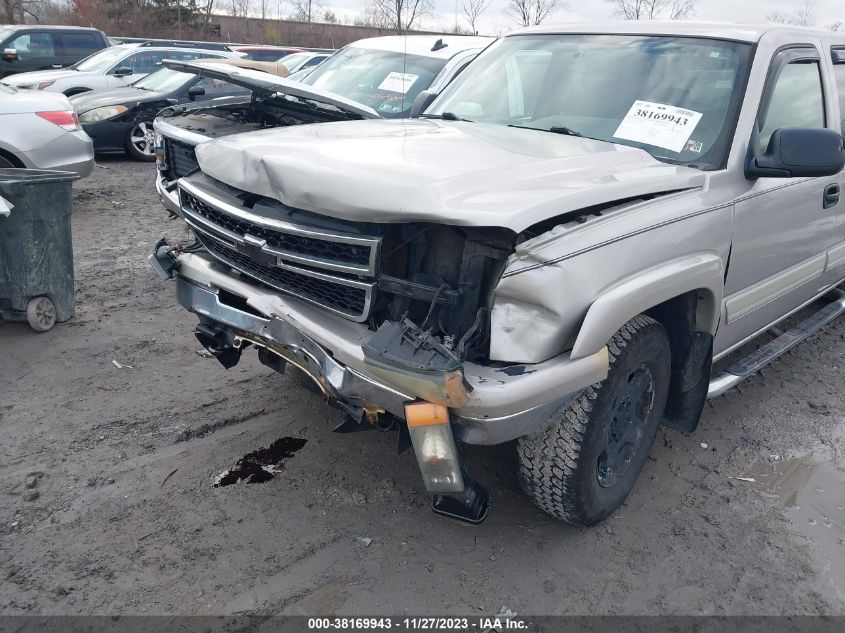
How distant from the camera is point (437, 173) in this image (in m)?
2.52

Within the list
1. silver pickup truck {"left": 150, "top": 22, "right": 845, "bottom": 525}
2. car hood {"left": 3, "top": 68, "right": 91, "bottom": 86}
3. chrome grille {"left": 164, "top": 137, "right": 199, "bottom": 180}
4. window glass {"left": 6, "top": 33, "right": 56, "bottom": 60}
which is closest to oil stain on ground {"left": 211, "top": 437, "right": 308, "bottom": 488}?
silver pickup truck {"left": 150, "top": 22, "right": 845, "bottom": 525}

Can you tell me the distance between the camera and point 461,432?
236 cm

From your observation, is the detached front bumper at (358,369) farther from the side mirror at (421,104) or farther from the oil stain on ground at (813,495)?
the side mirror at (421,104)

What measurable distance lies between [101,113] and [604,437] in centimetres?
977

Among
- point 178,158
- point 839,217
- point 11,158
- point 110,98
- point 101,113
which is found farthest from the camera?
point 110,98

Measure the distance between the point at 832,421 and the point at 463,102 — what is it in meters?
2.82

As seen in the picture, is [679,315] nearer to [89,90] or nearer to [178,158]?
[178,158]

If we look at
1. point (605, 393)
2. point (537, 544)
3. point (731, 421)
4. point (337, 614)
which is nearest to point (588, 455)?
point (605, 393)

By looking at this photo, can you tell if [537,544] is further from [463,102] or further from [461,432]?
[463,102]

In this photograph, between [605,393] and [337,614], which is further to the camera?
[605,393]

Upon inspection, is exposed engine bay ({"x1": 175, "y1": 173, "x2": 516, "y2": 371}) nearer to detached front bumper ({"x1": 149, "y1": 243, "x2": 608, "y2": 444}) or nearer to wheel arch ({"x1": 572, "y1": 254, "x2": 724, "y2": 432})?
detached front bumper ({"x1": 149, "y1": 243, "x2": 608, "y2": 444})

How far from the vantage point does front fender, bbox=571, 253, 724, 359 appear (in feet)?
7.80

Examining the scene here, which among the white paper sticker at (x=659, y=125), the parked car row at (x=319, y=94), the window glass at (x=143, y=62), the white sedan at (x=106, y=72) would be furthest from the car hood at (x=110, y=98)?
the white paper sticker at (x=659, y=125)

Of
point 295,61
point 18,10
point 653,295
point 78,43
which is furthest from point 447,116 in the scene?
point 18,10
